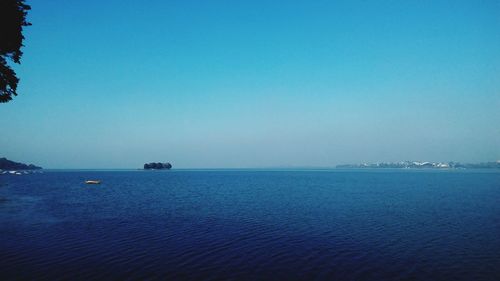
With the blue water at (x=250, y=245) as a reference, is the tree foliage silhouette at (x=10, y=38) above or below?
above

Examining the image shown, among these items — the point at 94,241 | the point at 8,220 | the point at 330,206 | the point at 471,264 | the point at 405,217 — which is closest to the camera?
the point at 471,264

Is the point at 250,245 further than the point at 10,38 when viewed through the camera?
Yes

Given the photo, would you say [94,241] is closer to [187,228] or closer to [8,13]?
[187,228]

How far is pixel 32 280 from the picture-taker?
725 inches

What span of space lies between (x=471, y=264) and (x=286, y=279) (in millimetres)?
14261

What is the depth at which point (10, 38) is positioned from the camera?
69.3ft

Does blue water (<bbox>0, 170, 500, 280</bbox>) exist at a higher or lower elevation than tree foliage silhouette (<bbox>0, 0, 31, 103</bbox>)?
lower

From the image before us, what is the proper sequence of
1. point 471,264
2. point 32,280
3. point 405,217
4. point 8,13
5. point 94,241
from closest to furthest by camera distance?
Result: point 32,280 < point 8,13 < point 471,264 < point 94,241 < point 405,217

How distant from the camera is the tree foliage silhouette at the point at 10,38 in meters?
20.5

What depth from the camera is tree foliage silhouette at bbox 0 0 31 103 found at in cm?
2047

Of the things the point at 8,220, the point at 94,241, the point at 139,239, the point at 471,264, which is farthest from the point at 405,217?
the point at 8,220

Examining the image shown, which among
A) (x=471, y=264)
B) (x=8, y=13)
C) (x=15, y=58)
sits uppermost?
(x=8, y=13)

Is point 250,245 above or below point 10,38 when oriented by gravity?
below

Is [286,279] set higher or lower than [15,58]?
lower
